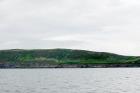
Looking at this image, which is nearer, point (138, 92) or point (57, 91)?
point (138, 92)

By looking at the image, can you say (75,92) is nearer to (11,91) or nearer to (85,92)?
(85,92)

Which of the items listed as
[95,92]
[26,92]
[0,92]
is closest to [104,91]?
[95,92]

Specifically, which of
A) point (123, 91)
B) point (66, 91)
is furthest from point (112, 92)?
point (66, 91)

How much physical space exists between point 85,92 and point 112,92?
5195 millimetres

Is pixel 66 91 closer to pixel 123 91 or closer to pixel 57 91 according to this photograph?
pixel 57 91

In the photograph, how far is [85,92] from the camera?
7925cm

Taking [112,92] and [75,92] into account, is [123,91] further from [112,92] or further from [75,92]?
[75,92]

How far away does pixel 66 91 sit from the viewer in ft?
267

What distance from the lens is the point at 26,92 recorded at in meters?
78.8

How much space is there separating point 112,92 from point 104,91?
3491 mm

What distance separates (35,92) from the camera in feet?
257

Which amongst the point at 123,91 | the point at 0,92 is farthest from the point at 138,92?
the point at 0,92

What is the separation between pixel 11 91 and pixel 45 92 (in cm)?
741

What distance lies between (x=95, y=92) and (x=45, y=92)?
382 inches
